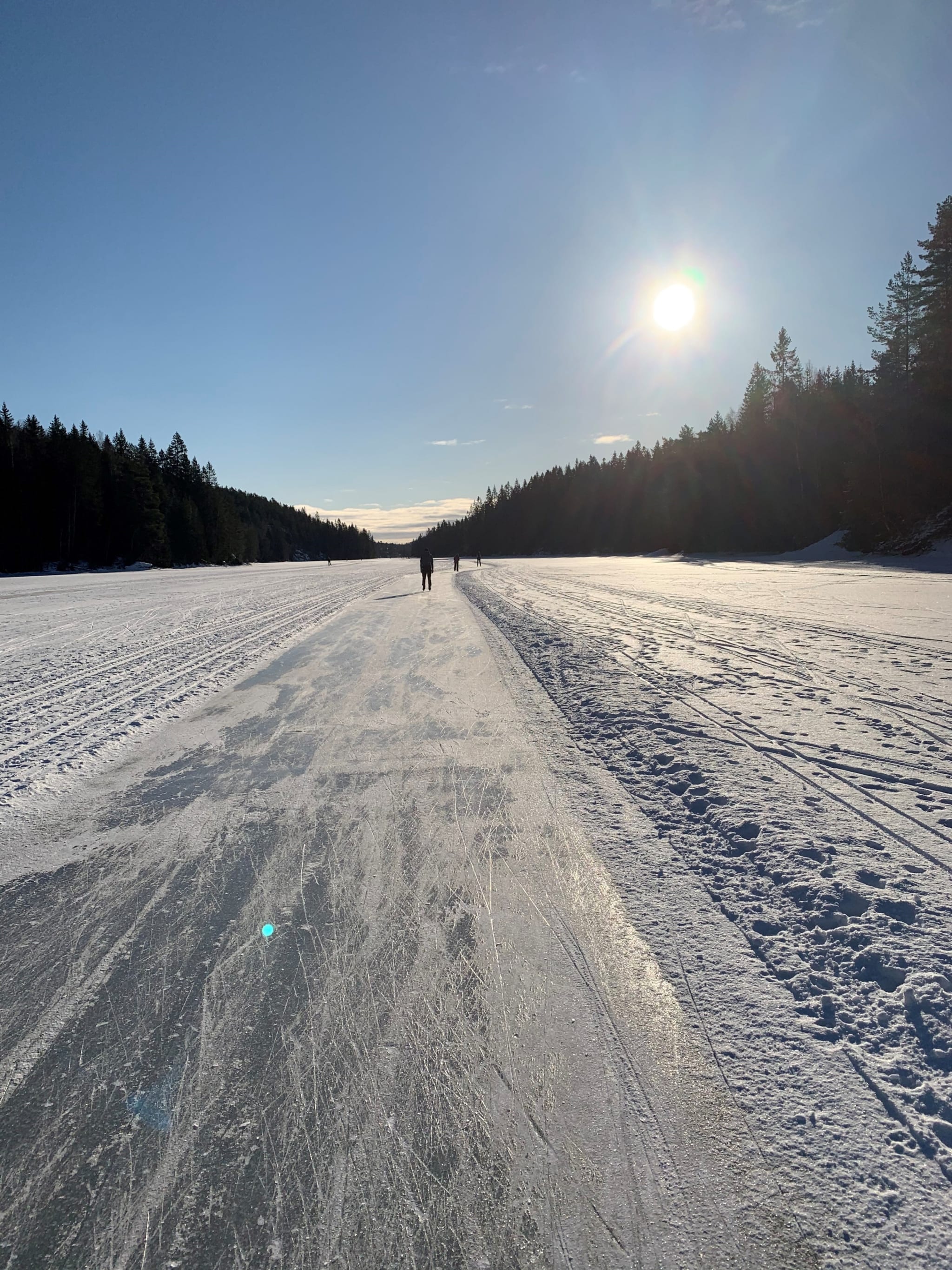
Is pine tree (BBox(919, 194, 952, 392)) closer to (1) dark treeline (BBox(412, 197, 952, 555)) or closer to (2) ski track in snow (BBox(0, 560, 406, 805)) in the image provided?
(1) dark treeline (BBox(412, 197, 952, 555))

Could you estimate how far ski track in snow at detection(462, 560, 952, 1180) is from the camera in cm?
233

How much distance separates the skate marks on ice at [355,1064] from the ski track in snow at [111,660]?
195cm

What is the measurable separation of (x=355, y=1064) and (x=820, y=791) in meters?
3.44

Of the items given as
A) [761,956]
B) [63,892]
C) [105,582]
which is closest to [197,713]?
[63,892]

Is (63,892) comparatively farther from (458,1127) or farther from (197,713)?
(197,713)

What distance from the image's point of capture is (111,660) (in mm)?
9852

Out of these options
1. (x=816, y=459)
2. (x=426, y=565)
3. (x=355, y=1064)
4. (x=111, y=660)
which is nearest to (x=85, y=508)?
(x=426, y=565)

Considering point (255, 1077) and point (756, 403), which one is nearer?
point (255, 1077)

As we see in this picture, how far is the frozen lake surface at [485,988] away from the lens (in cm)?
167

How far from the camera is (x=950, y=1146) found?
71.4 inches

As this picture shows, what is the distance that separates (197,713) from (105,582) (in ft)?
107

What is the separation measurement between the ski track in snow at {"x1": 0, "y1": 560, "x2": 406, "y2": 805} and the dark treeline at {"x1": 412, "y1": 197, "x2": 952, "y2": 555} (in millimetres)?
10217

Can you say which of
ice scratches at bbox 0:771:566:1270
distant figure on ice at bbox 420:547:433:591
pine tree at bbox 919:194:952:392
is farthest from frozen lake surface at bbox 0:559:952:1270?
pine tree at bbox 919:194:952:392

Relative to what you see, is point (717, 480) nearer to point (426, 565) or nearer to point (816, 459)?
point (816, 459)
